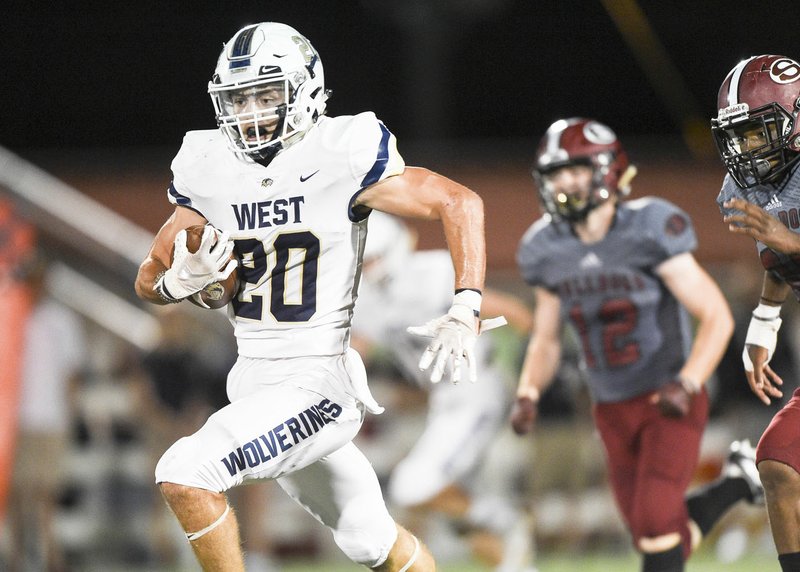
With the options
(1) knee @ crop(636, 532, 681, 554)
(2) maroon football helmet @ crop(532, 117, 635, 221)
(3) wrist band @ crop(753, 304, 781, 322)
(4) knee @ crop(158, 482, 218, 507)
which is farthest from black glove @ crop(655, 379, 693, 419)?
(4) knee @ crop(158, 482, 218, 507)

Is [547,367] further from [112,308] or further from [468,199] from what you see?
[112,308]

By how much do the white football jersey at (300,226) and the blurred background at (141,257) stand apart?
116 inches

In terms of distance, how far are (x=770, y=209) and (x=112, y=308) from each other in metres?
4.32

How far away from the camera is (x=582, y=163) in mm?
4711

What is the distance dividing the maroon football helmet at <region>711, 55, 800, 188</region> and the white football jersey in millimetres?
934

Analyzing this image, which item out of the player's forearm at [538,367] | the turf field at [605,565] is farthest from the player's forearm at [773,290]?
the turf field at [605,565]

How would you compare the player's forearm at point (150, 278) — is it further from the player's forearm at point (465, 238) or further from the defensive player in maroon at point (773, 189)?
the defensive player in maroon at point (773, 189)

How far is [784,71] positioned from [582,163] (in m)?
1.22

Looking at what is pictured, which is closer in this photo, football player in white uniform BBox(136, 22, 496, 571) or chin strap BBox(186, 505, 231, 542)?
chin strap BBox(186, 505, 231, 542)

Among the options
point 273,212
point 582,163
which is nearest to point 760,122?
point 582,163

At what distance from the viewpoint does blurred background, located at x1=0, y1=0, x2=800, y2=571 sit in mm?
6418

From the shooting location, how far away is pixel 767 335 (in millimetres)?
3801

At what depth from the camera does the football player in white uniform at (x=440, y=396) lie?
566 cm

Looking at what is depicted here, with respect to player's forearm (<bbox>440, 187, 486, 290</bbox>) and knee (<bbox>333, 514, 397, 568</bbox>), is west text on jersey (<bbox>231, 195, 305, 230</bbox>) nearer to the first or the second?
player's forearm (<bbox>440, 187, 486, 290</bbox>)
